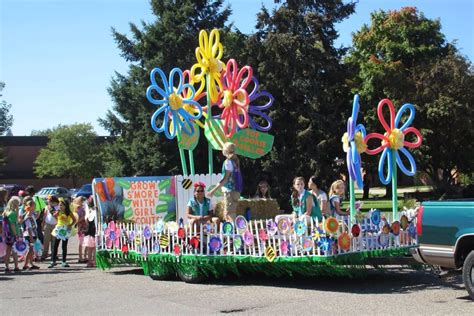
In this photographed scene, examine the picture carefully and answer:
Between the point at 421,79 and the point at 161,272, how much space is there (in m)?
28.2

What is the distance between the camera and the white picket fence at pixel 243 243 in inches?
375

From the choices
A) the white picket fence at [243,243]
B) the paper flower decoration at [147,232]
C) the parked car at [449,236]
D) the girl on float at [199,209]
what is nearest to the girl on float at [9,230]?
the white picket fence at [243,243]

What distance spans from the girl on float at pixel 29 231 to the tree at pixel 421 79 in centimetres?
2187

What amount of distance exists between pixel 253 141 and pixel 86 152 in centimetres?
5085

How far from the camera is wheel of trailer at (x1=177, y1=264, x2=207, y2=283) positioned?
34.6 feet

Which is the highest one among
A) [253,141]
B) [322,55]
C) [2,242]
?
[322,55]

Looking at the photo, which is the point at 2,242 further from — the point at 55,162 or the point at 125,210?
the point at 55,162

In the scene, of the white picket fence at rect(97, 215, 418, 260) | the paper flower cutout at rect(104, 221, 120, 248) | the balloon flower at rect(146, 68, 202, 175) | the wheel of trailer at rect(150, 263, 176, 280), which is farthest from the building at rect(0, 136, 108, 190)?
the wheel of trailer at rect(150, 263, 176, 280)

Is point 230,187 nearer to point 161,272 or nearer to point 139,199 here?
point 161,272

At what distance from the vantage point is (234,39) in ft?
114

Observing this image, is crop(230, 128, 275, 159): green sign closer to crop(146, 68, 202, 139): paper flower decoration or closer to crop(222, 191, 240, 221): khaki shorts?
crop(146, 68, 202, 139): paper flower decoration

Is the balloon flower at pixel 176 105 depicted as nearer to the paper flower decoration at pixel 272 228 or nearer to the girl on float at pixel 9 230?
the girl on float at pixel 9 230

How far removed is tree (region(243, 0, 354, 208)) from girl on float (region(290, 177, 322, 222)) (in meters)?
19.7

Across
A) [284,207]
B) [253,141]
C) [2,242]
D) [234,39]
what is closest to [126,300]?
[2,242]
